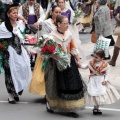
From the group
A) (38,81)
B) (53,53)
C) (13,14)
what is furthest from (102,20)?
(53,53)

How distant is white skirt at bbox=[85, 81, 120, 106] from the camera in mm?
7141

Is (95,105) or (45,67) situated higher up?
(45,67)

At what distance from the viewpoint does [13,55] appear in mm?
7934

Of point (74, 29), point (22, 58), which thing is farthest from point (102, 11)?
point (22, 58)

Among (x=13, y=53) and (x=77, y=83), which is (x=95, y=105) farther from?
(x=13, y=53)

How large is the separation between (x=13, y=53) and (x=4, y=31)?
39 centimetres

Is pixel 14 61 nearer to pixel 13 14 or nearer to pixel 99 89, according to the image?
pixel 13 14

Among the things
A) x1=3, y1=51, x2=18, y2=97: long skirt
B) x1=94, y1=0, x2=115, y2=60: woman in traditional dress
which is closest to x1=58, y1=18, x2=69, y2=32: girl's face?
x1=3, y1=51, x2=18, y2=97: long skirt

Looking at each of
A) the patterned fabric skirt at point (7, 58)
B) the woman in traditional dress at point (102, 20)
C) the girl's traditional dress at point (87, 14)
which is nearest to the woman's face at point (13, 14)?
the patterned fabric skirt at point (7, 58)

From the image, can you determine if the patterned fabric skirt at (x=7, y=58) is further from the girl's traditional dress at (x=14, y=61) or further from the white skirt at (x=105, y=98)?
the white skirt at (x=105, y=98)

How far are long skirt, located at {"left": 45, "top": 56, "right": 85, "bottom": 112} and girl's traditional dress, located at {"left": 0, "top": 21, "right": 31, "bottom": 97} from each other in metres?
0.90

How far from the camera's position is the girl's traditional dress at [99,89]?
7156mm

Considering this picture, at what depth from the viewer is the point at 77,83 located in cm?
711

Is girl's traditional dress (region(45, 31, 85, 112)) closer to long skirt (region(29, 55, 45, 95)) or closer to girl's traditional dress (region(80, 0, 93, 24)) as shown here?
long skirt (region(29, 55, 45, 95))
